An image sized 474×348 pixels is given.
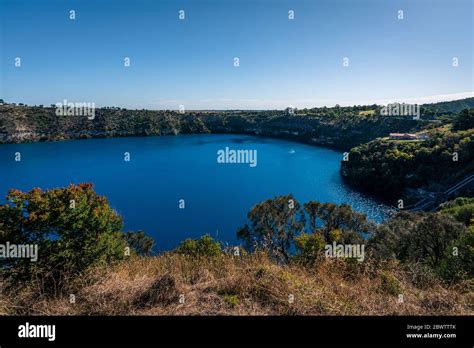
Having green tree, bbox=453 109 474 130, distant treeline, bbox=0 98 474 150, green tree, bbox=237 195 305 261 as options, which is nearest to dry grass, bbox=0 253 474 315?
green tree, bbox=237 195 305 261

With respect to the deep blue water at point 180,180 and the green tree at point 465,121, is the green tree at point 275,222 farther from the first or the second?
the green tree at point 465,121

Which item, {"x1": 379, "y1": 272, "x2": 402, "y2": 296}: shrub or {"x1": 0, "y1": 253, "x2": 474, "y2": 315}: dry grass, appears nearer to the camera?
{"x1": 0, "y1": 253, "x2": 474, "y2": 315}: dry grass

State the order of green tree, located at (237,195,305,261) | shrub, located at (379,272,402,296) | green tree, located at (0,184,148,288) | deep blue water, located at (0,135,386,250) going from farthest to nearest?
deep blue water, located at (0,135,386,250) → green tree, located at (237,195,305,261) → green tree, located at (0,184,148,288) → shrub, located at (379,272,402,296)

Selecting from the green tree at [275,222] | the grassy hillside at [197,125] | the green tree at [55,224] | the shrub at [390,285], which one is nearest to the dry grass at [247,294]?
the shrub at [390,285]

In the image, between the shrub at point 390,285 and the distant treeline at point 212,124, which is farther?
the distant treeline at point 212,124

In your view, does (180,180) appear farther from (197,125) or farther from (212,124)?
(212,124)

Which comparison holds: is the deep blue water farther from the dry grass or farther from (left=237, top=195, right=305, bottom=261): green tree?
the dry grass

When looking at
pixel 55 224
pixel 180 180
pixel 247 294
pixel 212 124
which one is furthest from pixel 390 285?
pixel 212 124
